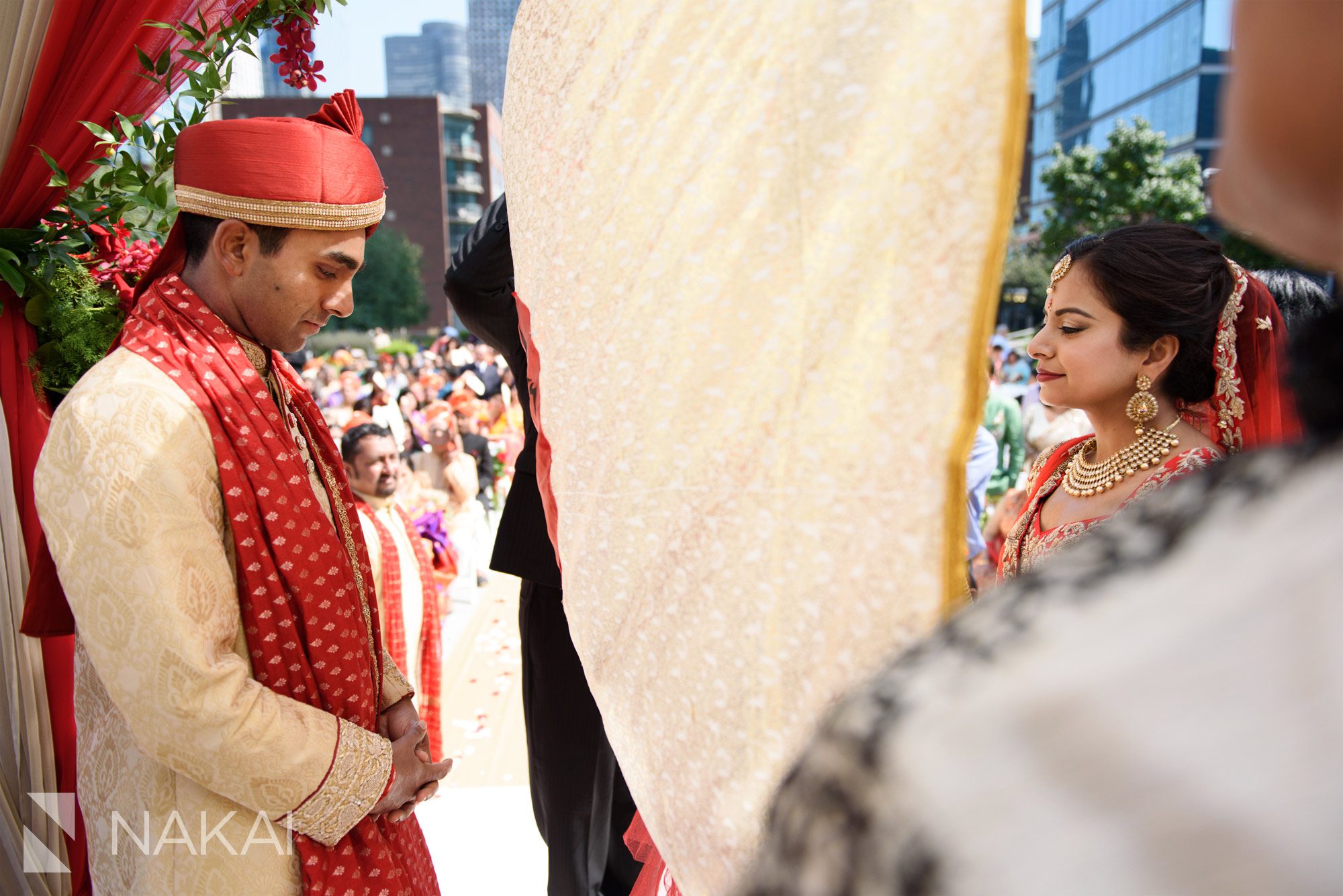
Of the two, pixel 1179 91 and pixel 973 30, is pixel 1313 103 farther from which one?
pixel 1179 91

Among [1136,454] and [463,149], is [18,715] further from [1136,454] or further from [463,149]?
[463,149]

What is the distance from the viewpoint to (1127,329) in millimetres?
1879

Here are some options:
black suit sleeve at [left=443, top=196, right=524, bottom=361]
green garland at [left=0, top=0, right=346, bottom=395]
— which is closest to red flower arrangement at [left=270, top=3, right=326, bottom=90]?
green garland at [left=0, top=0, right=346, bottom=395]

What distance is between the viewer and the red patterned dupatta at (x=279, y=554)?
147 centimetres

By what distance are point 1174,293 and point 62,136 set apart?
2439mm

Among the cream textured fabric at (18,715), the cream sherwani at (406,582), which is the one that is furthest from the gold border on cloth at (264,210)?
the cream sherwani at (406,582)

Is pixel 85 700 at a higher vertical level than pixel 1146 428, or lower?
lower

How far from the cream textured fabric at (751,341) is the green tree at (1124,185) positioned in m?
24.5

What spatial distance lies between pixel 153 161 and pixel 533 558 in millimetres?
1367

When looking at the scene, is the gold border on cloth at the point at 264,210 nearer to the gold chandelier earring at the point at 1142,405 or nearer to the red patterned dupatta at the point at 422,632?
the gold chandelier earring at the point at 1142,405

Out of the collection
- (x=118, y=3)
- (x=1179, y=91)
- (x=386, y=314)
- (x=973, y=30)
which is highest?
(x=1179, y=91)

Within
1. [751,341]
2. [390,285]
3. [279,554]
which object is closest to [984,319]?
[751,341]

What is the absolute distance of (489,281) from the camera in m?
2.40

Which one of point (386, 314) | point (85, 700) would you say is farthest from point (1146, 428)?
point (386, 314)
